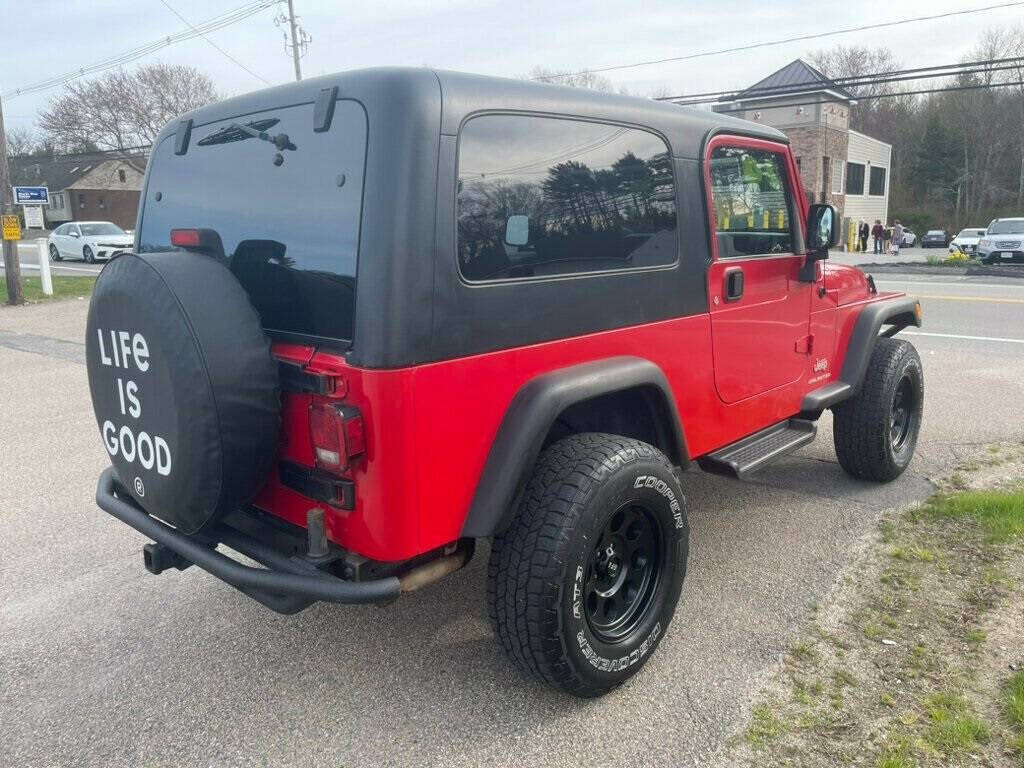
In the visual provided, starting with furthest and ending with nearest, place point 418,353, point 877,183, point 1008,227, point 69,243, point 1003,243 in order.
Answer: point 877,183, point 69,243, point 1008,227, point 1003,243, point 418,353

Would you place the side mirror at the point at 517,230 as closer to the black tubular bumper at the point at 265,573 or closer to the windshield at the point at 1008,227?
the black tubular bumper at the point at 265,573

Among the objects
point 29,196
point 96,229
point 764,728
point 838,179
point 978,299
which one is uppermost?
point 838,179

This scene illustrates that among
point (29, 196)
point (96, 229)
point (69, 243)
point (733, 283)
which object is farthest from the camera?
point (69, 243)

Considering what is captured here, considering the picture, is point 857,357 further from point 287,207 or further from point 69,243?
point 69,243

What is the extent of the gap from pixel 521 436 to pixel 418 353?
1.46ft

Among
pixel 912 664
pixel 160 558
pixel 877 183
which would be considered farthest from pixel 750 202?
pixel 877 183

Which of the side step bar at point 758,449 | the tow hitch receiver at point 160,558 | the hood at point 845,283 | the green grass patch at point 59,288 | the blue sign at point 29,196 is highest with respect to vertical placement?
the blue sign at point 29,196

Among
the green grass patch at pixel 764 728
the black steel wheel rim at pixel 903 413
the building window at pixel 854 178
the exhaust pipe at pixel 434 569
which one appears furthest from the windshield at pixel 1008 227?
the exhaust pipe at pixel 434 569

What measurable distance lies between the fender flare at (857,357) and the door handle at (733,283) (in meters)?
0.93

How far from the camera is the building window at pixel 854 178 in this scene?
42.9 metres

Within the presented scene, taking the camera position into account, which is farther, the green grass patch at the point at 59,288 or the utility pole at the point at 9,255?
the green grass patch at the point at 59,288

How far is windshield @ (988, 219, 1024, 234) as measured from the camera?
2394 cm

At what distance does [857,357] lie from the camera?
4.43 m

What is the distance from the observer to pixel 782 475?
5.02 m
